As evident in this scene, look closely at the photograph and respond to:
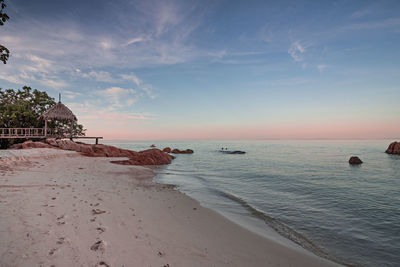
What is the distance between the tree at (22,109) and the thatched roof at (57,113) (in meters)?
4.04

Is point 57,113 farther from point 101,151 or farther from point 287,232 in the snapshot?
point 287,232

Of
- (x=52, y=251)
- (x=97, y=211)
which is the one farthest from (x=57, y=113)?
(x=52, y=251)

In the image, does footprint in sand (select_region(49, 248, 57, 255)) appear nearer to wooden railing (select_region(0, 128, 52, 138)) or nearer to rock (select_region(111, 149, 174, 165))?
rock (select_region(111, 149, 174, 165))

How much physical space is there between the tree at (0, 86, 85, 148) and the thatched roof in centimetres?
404

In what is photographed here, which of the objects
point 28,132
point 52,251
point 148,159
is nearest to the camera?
point 52,251

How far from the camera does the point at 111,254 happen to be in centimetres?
344

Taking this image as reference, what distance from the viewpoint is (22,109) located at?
99.7 ft

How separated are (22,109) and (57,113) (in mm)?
6757

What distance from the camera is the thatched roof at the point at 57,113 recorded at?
29.1 m

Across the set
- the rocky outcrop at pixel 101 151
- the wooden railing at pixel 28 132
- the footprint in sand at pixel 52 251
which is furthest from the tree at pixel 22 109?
the footprint in sand at pixel 52 251

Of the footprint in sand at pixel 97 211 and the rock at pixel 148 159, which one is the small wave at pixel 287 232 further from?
the rock at pixel 148 159

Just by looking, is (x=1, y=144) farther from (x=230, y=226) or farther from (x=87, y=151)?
(x=230, y=226)

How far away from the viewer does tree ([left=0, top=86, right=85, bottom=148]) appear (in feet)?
96.4

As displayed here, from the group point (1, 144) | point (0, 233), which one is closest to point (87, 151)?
point (1, 144)
